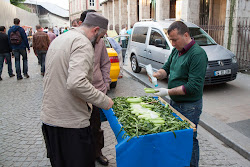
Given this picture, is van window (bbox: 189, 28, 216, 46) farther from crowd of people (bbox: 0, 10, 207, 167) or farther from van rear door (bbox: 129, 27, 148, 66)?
crowd of people (bbox: 0, 10, 207, 167)

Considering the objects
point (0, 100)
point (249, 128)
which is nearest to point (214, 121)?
point (249, 128)

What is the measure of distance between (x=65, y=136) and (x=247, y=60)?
9.58 meters

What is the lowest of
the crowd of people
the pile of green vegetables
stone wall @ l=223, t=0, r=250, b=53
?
the pile of green vegetables

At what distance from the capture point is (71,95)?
2.14m

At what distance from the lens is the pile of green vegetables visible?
238 cm

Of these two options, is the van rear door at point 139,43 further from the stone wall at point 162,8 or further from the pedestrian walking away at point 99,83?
the stone wall at point 162,8

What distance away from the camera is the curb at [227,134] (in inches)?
152

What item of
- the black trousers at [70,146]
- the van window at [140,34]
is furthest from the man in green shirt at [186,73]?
the van window at [140,34]

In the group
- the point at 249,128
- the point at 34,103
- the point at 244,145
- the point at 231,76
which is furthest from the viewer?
the point at 231,76

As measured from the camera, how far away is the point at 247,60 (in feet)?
32.3

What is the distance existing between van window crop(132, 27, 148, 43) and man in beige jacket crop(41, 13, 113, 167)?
23.8 feet

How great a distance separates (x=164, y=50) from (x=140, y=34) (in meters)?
2.25

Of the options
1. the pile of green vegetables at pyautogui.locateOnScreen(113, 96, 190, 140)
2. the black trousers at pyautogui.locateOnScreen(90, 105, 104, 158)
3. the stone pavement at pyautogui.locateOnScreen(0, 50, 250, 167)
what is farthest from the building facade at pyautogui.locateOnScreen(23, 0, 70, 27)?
the pile of green vegetables at pyautogui.locateOnScreen(113, 96, 190, 140)

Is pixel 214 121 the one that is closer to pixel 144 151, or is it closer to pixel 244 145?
pixel 244 145
